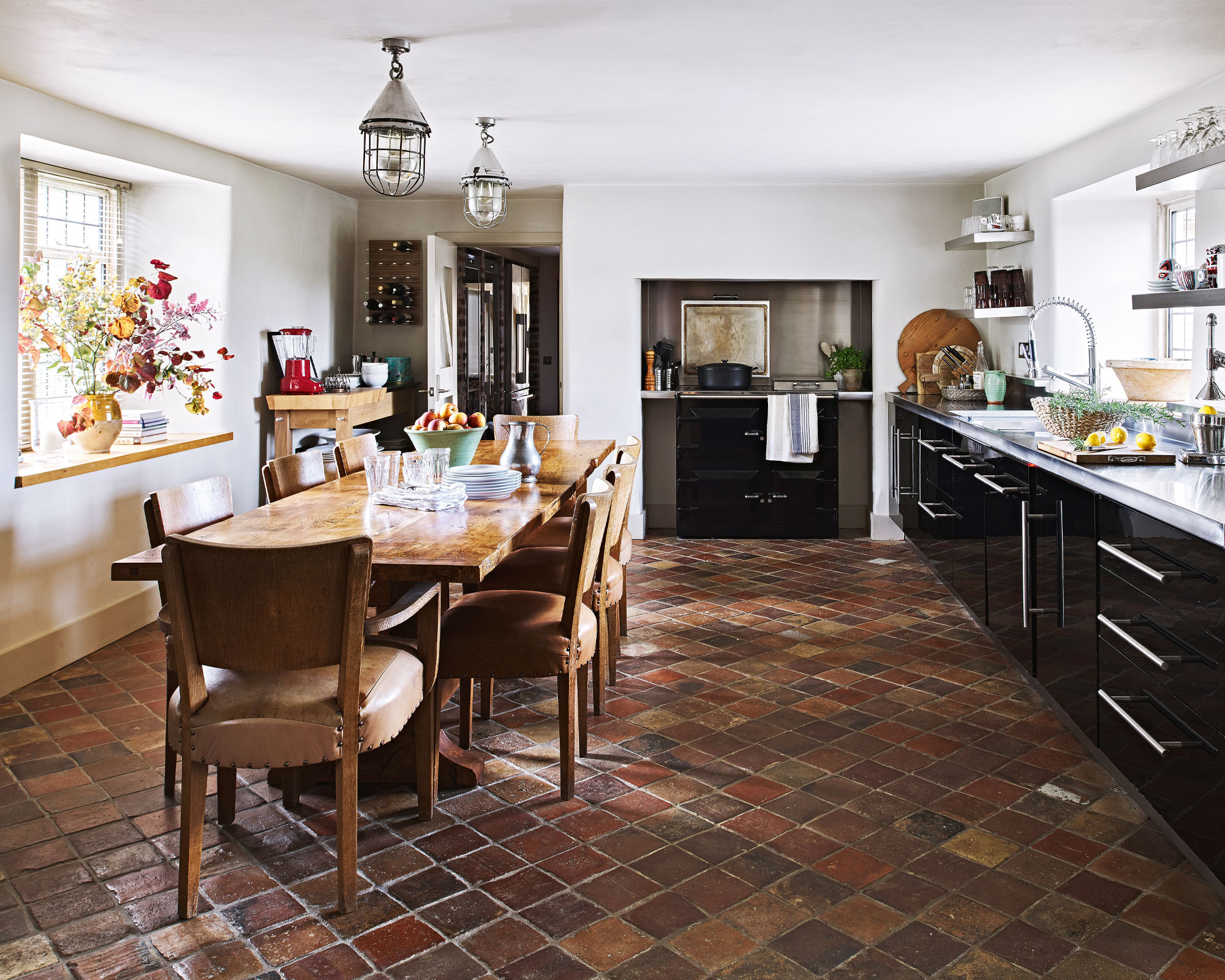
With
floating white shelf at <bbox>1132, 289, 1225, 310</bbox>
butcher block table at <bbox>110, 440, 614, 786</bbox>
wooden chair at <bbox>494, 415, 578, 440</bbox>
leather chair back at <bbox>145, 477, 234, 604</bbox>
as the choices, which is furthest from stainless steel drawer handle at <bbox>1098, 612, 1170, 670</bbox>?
wooden chair at <bbox>494, 415, 578, 440</bbox>

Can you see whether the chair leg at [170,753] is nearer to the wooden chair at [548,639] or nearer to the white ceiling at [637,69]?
the wooden chair at [548,639]

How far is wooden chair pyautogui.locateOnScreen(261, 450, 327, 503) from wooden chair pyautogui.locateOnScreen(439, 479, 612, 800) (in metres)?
1.14

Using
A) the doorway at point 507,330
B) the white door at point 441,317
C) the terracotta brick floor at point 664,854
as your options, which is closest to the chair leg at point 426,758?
the terracotta brick floor at point 664,854

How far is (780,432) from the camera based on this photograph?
6.90 m

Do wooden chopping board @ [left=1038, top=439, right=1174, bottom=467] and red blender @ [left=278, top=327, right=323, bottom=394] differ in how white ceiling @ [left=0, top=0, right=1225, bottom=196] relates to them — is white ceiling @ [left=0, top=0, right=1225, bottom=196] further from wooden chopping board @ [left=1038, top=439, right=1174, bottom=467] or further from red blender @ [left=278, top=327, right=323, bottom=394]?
wooden chopping board @ [left=1038, top=439, right=1174, bottom=467]

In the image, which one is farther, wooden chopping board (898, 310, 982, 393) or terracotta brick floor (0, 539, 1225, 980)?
wooden chopping board (898, 310, 982, 393)

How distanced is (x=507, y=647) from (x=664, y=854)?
2.35 feet

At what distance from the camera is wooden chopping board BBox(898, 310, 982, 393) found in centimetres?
705

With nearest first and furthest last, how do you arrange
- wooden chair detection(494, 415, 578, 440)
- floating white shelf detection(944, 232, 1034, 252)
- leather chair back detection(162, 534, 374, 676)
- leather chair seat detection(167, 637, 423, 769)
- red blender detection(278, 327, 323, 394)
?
leather chair back detection(162, 534, 374, 676), leather chair seat detection(167, 637, 423, 769), wooden chair detection(494, 415, 578, 440), floating white shelf detection(944, 232, 1034, 252), red blender detection(278, 327, 323, 394)

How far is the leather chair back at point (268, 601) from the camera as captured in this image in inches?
85.6

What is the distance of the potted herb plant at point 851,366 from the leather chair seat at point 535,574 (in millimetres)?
3843

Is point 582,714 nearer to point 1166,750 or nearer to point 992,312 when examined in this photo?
point 1166,750

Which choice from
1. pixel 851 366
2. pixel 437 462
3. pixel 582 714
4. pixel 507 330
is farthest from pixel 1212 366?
pixel 507 330

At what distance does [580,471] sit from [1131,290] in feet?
10.9
